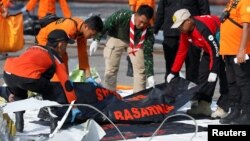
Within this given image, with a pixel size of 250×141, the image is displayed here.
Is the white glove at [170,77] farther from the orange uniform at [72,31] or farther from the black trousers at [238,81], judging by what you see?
the orange uniform at [72,31]

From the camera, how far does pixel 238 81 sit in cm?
892

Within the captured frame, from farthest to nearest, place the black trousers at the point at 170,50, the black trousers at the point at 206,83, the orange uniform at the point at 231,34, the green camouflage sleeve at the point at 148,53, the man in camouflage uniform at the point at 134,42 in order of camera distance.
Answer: the black trousers at the point at 170,50 → the green camouflage sleeve at the point at 148,53 → the man in camouflage uniform at the point at 134,42 → the black trousers at the point at 206,83 → the orange uniform at the point at 231,34

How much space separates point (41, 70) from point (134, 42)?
198 cm

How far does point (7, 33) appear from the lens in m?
14.1

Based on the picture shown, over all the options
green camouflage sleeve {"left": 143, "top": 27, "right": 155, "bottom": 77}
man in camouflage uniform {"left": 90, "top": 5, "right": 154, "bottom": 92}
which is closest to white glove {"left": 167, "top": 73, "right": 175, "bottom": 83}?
man in camouflage uniform {"left": 90, "top": 5, "right": 154, "bottom": 92}

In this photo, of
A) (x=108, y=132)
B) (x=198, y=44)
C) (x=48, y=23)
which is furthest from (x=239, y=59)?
(x=48, y=23)

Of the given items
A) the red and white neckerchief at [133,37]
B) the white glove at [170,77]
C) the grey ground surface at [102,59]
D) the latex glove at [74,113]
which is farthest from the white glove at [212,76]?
the grey ground surface at [102,59]

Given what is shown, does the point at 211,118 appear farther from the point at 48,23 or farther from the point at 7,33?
the point at 7,33

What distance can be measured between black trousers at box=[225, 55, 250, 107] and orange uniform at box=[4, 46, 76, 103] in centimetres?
168

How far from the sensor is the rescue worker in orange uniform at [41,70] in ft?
27.6

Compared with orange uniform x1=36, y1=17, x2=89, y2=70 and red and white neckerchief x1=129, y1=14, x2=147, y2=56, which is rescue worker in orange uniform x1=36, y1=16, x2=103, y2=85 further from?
red and white neckerchief x1=129, y1=14, x2=147, y2=56

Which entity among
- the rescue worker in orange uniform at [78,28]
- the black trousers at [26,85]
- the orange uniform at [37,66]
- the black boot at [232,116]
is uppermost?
the rescue worker in orange uniform at [78,28]

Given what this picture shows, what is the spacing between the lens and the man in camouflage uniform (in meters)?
9.97

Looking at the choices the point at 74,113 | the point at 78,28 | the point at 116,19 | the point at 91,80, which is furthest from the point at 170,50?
the point at 74,113
